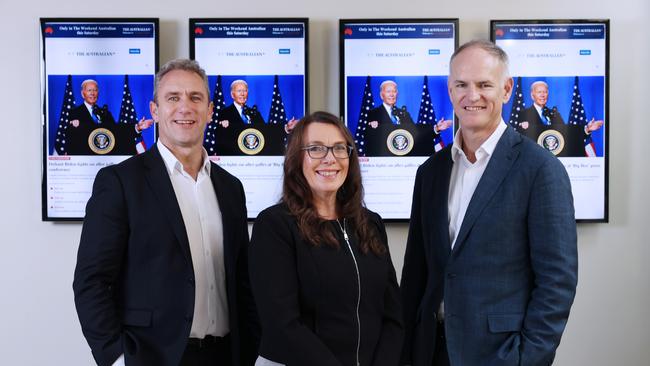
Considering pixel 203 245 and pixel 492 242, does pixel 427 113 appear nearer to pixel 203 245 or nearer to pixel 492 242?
pixel 492 242

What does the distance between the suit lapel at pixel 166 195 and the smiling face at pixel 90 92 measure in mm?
1166

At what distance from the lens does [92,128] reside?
3064 millimetres

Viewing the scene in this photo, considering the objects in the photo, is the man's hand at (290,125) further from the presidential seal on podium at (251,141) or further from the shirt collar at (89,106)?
the shirt collar at (89,106)

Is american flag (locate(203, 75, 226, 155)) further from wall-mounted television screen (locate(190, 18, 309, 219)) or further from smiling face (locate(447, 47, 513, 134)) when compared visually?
smiling face (locate(447, 47, 513, 134))

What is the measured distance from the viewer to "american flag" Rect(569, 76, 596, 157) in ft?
10.1

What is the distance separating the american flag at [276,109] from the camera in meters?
3.06

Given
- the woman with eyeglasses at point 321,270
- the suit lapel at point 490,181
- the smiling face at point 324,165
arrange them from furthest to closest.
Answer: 1. the suit lapel at point 490,181
2. the smiling face at point 324,165
3. the woman with eyeglasses at point 321,270

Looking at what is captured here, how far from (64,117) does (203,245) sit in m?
1.41

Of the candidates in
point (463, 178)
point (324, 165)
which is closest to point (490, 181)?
point (463, 178)

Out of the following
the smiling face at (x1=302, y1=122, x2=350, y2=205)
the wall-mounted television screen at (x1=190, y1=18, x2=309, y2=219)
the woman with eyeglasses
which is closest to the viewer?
the woman with eyeglasses

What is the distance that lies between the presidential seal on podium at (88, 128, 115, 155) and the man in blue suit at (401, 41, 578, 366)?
1710mm

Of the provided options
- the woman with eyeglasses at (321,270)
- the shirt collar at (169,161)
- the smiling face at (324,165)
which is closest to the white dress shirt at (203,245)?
the shirt collar at (169,161)

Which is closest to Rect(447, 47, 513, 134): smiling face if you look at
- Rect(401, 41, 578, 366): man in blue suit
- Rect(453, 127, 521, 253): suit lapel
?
Rect(401, 41, 578, 366): man in blue suit
